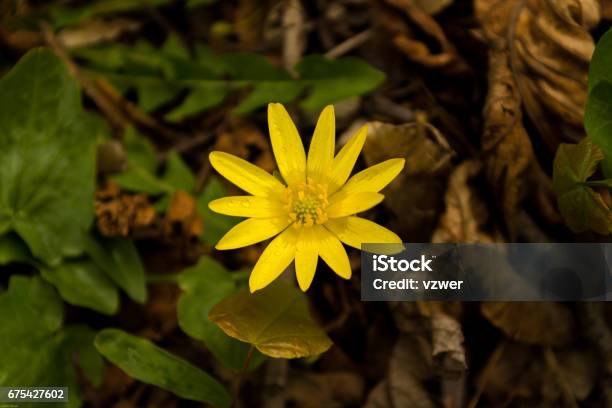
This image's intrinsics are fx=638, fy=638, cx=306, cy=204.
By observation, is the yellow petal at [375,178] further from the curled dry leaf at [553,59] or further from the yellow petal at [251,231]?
the curled dry leaf at [553,59]

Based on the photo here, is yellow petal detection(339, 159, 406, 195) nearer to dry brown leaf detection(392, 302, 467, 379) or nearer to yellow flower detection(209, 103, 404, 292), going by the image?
yellow flower detection(209, 103, 404, 292)

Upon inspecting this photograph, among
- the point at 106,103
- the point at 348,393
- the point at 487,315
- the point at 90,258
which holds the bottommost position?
the point at 348,393

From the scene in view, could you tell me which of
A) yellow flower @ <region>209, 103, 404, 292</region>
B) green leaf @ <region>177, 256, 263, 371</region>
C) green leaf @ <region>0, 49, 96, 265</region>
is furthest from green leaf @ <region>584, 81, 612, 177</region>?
green leaf @ <region>0, 49, 96, 265</region>

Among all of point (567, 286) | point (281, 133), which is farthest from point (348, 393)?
point (281, 133)

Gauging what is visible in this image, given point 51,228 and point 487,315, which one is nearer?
point 487,315

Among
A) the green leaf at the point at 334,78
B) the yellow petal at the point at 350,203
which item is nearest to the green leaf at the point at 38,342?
the yellow petal at the point at 350,203

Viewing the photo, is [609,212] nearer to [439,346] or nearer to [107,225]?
[439,346]

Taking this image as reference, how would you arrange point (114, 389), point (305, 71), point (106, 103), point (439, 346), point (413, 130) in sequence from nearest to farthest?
1. point (439, 346)
2. point (413, 130)
3. point (114, 389)
4. point (305, 71)
5. point (106, 103)
